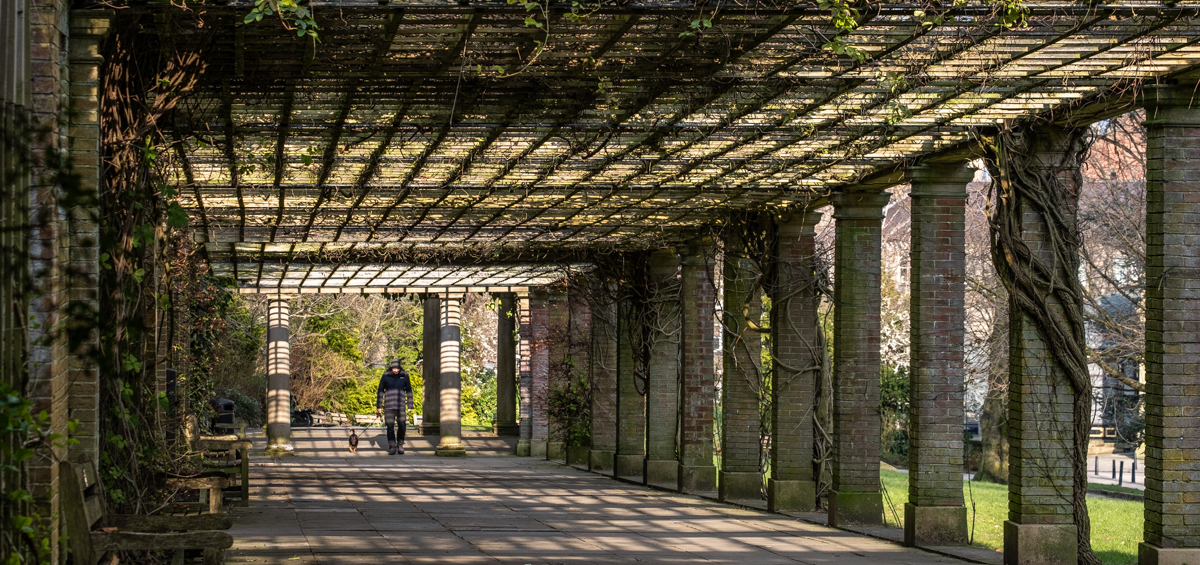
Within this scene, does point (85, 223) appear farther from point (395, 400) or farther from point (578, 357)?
point (395, 400)

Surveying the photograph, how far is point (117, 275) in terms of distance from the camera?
6.06m

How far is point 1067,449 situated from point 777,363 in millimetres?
4093

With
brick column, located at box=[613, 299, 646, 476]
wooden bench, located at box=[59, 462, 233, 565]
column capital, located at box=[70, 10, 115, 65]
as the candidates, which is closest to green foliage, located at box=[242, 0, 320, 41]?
column capital, located at box=[70, 10, 115, 65]

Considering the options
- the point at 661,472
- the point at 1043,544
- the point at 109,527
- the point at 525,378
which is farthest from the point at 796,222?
the point at 525,378

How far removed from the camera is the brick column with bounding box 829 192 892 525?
10688 mm

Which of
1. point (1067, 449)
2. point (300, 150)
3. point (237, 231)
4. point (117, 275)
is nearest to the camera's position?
point (117, 275)

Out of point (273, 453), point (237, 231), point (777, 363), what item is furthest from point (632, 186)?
point (273, 453)

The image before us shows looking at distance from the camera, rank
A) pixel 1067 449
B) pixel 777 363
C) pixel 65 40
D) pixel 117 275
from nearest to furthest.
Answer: pixel 65 40, pixel 117 275, pixel 1067 449, pixel 777 363

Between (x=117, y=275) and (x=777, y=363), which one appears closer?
(x=117, y=275)

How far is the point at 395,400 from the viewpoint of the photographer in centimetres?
2067

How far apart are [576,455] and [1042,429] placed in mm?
12270

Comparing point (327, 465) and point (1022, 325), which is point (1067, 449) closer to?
point (1022, 325)

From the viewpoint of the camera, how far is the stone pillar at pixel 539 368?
67.8 feet

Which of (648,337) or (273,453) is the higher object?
(648,337)
